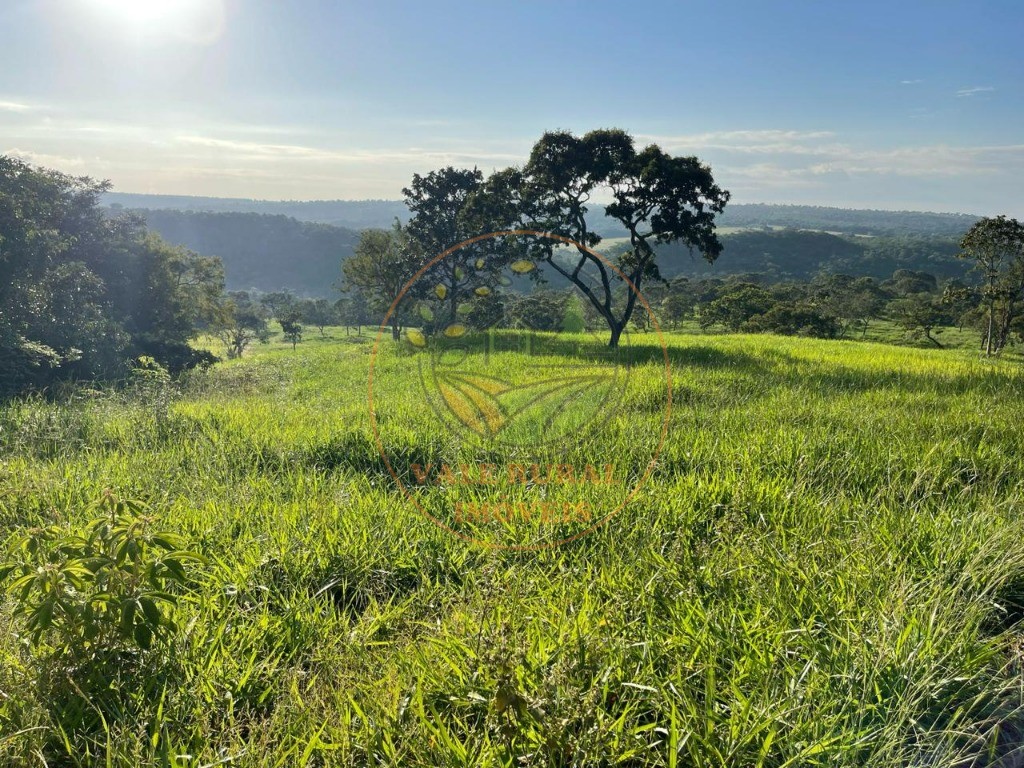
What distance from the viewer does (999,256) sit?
3562cm

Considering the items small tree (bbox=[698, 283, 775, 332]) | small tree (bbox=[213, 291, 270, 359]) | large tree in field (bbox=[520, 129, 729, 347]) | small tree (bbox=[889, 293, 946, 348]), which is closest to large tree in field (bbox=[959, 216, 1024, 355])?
small tree (bbox=[889, 293, 946, 348])

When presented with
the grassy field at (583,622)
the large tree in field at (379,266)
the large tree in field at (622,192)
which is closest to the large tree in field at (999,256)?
the large tree in field at (622,192)

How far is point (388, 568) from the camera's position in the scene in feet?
10.8

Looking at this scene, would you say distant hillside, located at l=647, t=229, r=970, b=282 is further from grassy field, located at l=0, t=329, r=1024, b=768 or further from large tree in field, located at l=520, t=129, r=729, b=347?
grassy field, located at l=0, t=329, r=1024, b=768

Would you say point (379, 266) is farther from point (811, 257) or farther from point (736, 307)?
point (811, 257)

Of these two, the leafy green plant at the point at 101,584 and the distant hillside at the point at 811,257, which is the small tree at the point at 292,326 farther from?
the distant hillside at the point at 811,257

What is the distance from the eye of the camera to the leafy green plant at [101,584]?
80.7 inches

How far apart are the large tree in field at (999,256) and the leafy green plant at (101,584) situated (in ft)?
140

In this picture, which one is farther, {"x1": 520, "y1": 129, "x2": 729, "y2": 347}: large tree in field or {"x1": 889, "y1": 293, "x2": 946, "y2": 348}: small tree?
{"x1": 889, "y1": 293, "x2": 946, "y2": 348}: small tree

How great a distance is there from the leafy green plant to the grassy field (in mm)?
151

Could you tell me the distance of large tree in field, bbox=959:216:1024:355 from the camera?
33938mm

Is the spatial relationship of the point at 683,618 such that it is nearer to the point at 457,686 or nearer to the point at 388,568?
the point at 457,686

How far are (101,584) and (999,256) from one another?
47839 millimetres

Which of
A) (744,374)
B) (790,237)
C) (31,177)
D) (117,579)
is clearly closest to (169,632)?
(117,579)
